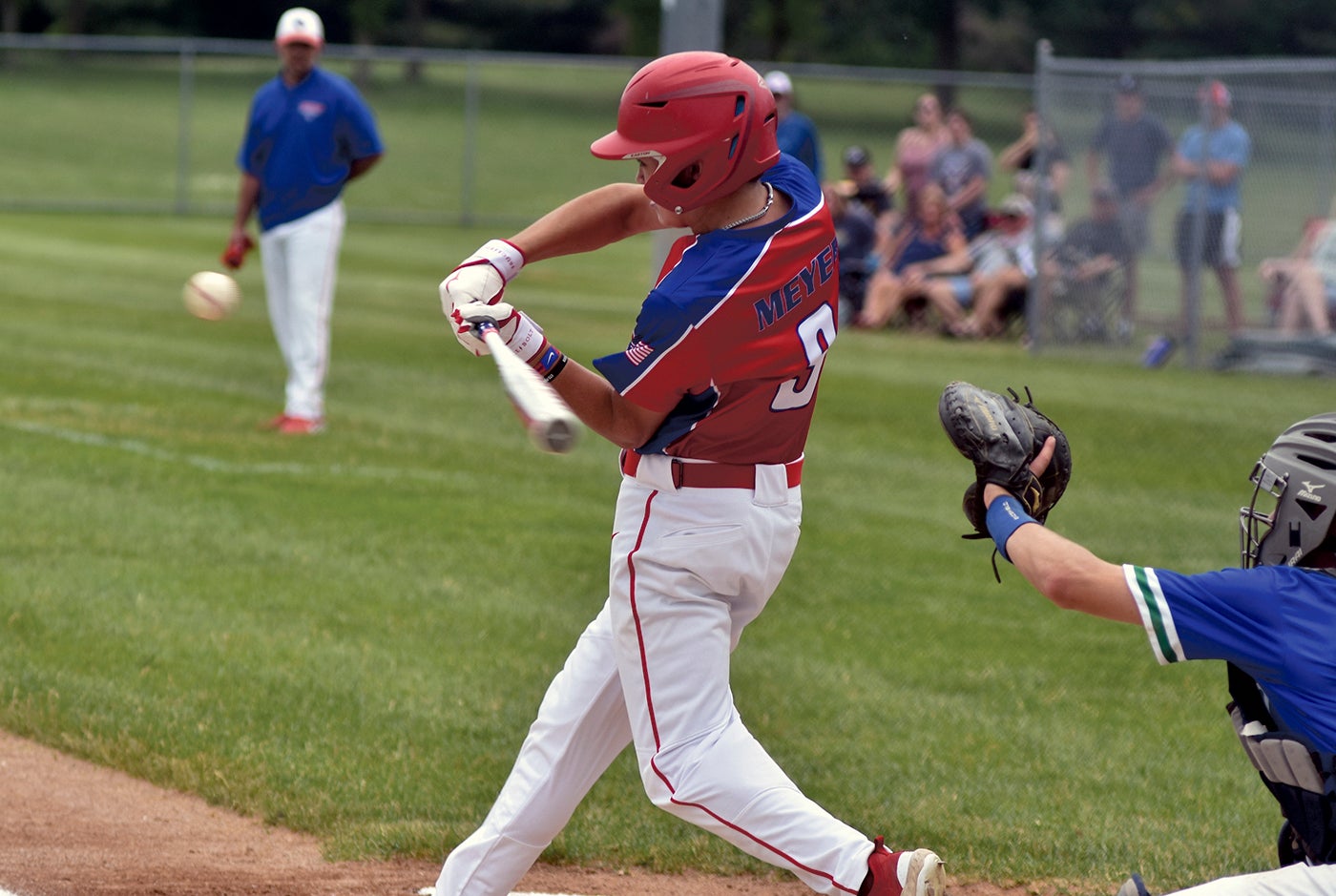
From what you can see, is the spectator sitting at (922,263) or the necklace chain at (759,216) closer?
the necklace chain at (759,216)

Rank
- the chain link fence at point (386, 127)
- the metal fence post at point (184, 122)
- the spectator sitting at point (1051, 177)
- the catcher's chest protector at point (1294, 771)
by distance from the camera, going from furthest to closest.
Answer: the chain link fence at point (386, 127) < the metal fence post at point (184, 122) < the spectator sitting at point (1051, 177) < the catcher's chest protector at point (1294, 771)

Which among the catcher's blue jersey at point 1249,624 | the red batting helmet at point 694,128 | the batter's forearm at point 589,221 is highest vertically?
the red batting helmet at point 694,128

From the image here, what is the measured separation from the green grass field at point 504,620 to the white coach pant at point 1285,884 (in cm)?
131

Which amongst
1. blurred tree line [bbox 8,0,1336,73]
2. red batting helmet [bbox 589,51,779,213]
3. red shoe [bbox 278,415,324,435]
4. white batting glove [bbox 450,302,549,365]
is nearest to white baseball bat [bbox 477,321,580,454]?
white batting glove [bbox 450,302,549,365]

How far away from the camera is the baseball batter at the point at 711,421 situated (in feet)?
11.1

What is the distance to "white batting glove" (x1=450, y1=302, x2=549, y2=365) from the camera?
3.38 m

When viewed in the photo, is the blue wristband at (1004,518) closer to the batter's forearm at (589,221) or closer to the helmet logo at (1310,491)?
the helmet logo at (1310,491)

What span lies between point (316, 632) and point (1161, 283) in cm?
1014

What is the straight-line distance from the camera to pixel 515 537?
326 inches

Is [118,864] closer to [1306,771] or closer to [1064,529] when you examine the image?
[1306,771]

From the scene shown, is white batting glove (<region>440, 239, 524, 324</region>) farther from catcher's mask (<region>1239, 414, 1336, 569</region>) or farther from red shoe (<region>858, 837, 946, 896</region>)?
catcher's mask (<region>1239, 414, 1336, 569</region>)

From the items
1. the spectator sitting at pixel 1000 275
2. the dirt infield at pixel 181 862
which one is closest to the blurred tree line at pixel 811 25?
the spectator sitting at pixel 1000 275

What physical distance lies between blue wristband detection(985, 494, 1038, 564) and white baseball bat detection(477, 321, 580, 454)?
869mm

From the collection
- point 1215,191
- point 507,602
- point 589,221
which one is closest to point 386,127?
point 1215,191
